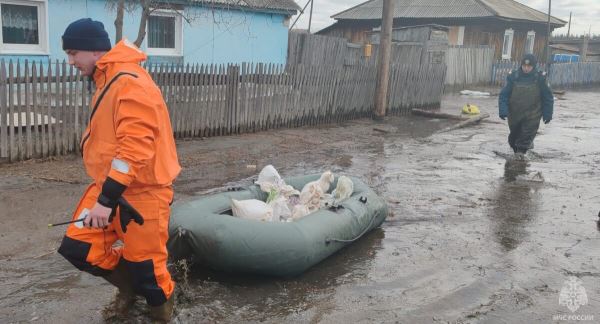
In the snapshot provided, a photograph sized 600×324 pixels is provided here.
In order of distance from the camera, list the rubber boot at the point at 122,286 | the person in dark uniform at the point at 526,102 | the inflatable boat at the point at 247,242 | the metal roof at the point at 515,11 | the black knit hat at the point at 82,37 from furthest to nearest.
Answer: the metal roof at the point at 515,11 → the person in dark uniform at the point at 526,102 → the inflatable boat at the point at 247,242 → the rubber boot at the point at 122,286 → the black knit hat at the point at 82,37

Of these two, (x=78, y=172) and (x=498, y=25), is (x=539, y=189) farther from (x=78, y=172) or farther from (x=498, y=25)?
(x=498, y=25)

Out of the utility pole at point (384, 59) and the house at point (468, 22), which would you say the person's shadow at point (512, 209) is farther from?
the house at point (468, 22)

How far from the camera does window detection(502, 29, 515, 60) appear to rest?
32875mm

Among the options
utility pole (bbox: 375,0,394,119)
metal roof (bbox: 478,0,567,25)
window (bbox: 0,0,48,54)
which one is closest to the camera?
window (bbox: 0,0,48,54)

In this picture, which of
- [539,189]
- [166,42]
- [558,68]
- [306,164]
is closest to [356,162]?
[306,164]

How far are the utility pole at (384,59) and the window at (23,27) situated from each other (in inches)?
288

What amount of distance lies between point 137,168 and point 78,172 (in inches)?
190

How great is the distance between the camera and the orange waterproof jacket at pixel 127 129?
3.06m

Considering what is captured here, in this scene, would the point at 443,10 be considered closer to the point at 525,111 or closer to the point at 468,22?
the point at 468,22

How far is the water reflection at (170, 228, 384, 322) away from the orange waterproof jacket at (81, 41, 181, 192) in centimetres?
115

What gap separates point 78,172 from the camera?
24.5 feet

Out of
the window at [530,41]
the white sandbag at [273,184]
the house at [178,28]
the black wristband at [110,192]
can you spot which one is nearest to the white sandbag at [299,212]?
the white sandbag at [273,184]

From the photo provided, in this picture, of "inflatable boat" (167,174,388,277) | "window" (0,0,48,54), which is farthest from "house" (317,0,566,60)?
"inflatable boat" (167,174,388,277)

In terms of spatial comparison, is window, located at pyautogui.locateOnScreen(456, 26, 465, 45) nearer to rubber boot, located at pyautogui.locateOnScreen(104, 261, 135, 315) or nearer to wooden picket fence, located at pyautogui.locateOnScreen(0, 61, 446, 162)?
wooden picket fence, located at pyautogui.locateOnScreen(0, 61, 446, 162)
